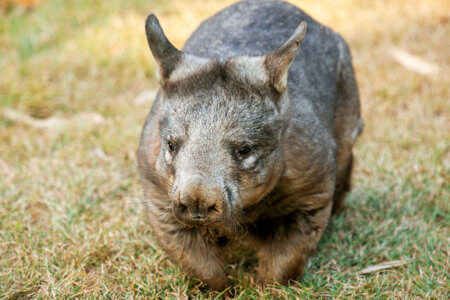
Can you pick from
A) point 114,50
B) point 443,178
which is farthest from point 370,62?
point 114,50

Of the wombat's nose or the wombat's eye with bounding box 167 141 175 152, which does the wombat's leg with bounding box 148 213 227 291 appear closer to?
the wombat's eye with bounding box 167 141 175 152

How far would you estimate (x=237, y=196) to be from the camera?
2.59m

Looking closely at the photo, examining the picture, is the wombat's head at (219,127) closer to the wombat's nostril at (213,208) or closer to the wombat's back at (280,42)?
the wombat's nostril at (213,208)

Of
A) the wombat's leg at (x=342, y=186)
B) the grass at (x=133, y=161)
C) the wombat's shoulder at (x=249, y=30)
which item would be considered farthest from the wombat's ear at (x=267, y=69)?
the wombat's leg at (x=342, y=186)

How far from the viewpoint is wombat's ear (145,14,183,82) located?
108 inches

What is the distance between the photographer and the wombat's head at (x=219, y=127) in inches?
96.7

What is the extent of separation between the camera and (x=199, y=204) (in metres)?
2.40

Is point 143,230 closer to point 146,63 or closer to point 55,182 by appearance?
point 55,182

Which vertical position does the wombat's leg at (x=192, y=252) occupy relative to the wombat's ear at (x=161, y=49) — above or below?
below

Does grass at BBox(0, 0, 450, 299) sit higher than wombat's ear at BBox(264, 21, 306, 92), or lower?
lower

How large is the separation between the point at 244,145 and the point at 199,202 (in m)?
0.39

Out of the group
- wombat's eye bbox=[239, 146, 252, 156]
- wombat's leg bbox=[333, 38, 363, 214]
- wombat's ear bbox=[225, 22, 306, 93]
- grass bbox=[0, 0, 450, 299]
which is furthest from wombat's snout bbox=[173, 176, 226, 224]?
wombat's leg bbox=[333, 38, 363, 214]

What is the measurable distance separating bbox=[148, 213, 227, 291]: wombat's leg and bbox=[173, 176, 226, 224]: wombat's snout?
69 centimetres

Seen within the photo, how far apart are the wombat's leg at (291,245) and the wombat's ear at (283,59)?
2.65 ft
